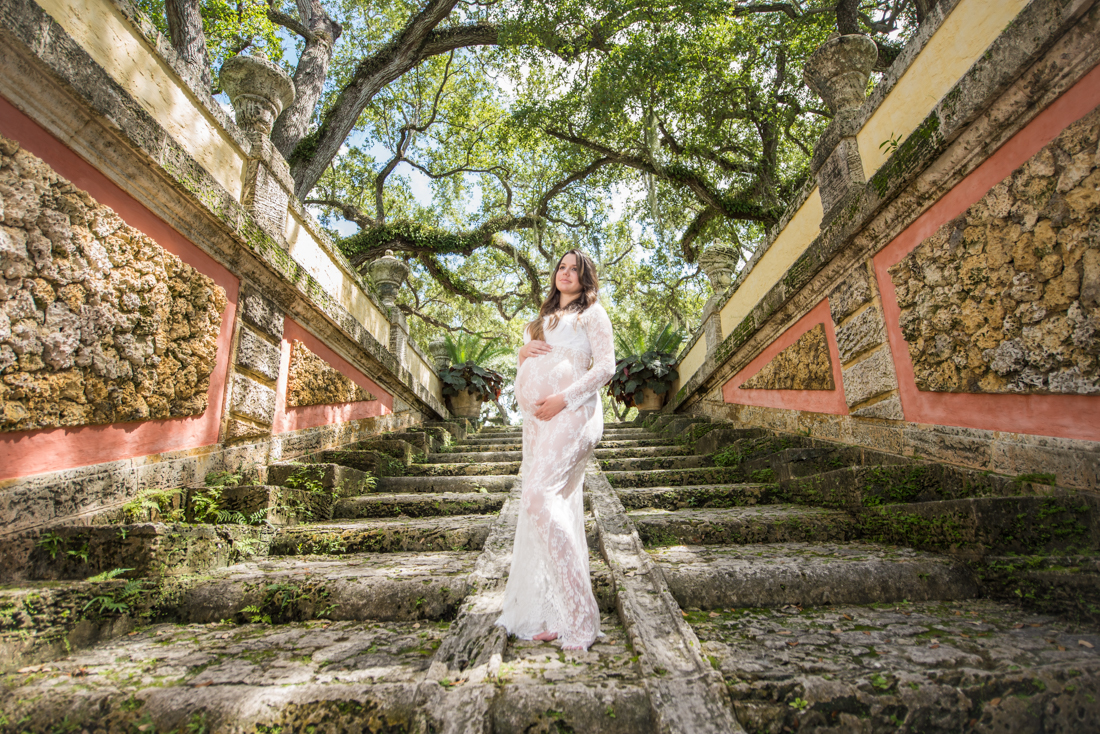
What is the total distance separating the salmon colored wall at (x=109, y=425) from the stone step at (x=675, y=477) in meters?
2.94

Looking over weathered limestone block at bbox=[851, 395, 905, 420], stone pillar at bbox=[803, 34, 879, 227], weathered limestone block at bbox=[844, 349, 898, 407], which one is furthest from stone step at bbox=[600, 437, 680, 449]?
stone pillar at bbox=[803, 34, 879, 227]

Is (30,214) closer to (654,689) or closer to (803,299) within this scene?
(654,689)

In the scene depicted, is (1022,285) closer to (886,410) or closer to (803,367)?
(886,410)

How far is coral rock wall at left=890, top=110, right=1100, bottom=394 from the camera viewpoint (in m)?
1.97

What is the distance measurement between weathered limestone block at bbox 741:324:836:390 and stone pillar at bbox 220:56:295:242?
431 cm

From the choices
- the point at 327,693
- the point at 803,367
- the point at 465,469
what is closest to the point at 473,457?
the point at 465,469

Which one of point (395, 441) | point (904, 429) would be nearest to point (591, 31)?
point (395, 441)

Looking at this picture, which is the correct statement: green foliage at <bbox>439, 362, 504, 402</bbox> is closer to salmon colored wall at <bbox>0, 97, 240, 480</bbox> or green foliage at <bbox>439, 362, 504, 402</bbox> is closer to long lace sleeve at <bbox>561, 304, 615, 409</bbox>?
salmon colored wall at <bbox>0, 97, 240, 480</bbox>

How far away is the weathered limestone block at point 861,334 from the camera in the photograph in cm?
323

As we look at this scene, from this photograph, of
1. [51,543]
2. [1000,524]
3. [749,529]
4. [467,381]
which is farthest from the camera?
[467,381]

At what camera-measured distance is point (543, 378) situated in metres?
2.22

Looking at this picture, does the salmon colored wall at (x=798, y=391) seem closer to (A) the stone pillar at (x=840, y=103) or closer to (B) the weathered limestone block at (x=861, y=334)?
(B) the weathered limestone block at (x=861, y=334)

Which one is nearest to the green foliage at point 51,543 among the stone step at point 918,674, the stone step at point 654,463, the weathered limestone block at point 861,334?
the stone step at point 918,674

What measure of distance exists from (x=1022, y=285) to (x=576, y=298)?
200 cm
